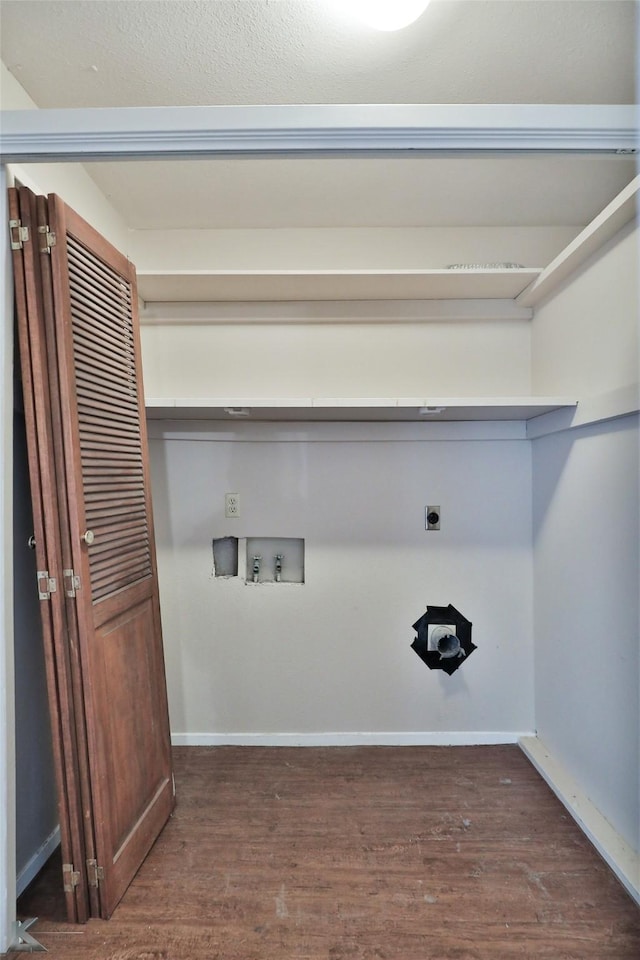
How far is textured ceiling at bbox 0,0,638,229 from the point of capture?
4.41 feet

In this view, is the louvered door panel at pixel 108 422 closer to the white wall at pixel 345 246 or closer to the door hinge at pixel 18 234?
the door hinge at pixel 18 234

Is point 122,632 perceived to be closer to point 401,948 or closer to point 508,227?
point 401,948

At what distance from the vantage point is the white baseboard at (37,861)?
149 centimetres

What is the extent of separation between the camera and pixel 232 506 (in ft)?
7.64

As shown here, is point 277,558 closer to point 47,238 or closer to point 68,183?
point 47,238

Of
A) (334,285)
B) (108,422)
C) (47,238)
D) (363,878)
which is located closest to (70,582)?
(108,422)

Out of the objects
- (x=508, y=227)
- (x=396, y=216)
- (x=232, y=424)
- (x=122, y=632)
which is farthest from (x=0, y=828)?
(x=508, y=227)

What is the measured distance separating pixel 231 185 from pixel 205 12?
629mm

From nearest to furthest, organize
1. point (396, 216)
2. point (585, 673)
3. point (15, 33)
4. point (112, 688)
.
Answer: point (15, 33) → point (112, 688) → point (585, 673) → point (396, 216)

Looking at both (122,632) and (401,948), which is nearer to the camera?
(401,948)

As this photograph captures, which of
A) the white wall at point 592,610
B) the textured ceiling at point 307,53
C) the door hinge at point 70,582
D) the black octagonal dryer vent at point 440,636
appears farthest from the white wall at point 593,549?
the door hinge at point 70,582

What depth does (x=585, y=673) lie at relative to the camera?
1.84 m

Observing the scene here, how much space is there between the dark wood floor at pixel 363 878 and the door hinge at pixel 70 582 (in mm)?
977

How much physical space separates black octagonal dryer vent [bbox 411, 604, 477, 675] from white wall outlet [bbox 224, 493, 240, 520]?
3.42ft
